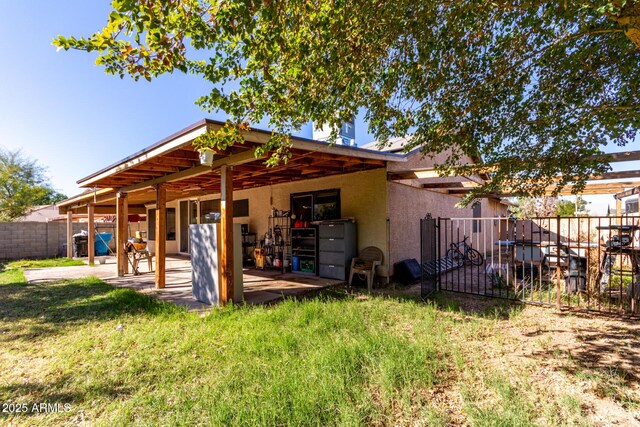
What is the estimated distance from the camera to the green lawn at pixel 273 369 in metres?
2.36

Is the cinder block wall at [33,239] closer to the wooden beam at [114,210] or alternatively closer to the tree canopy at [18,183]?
the wooden beam at [114,210]

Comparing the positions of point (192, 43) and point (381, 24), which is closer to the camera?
point (192, 43)

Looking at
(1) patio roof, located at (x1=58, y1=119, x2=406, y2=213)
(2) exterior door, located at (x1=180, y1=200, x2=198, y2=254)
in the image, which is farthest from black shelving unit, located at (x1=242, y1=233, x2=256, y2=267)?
(2) exterior door, located at (x1=180, y1=200, x2=198, y2=254)

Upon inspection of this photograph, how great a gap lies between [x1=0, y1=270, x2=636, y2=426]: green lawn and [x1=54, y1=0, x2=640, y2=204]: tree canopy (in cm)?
242

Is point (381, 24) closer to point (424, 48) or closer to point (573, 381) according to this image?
point (424, 48)

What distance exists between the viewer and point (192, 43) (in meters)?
2.40

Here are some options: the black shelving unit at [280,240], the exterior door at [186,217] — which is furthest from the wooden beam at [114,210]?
the black shelving unit at [280,240]

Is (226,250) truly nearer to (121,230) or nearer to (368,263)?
(368,263)

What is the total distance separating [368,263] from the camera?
293 inches

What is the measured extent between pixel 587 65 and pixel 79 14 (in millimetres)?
7937

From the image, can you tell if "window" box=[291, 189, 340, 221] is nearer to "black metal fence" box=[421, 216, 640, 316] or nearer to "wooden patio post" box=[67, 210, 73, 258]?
"black metal fence" box=[421, 216, 640, 316]

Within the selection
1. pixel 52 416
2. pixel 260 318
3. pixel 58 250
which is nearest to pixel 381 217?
pixel 260 318

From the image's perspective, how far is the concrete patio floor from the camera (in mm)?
6047

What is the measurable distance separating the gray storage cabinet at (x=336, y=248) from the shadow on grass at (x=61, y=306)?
3947mm
